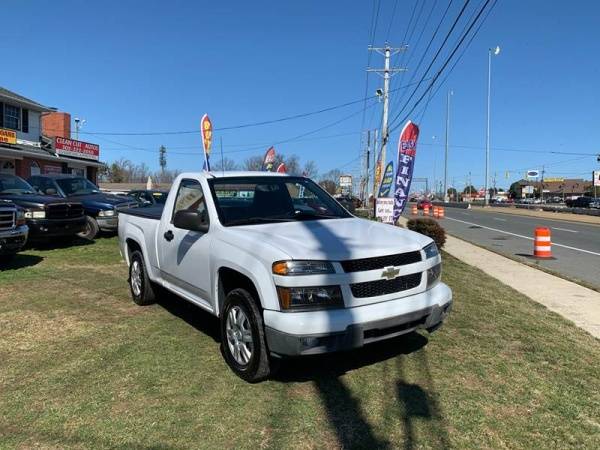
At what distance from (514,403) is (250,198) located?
10.2ft

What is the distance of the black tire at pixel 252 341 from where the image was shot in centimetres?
430

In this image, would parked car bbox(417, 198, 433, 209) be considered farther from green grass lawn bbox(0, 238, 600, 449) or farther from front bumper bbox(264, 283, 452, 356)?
front bumper bbox(264, 283, 452, 356)

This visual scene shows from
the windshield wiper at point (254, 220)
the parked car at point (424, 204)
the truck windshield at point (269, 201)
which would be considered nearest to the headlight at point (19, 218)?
the truck windshield at point (269, 201)

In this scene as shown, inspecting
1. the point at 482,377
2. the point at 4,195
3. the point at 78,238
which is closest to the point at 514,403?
the point at 482,377

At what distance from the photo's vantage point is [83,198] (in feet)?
48.9

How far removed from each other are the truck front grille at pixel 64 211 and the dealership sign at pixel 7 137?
624 inches

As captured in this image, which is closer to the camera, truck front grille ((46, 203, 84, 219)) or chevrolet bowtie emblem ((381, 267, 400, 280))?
chevrolet bowtie emblem ((381, 267, 400, 280))

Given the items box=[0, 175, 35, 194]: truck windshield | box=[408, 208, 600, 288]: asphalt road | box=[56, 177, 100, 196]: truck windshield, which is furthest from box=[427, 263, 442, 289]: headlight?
box=[56, 177, 100, 196]: truck windshield

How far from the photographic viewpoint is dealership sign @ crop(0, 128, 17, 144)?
25.6 metres

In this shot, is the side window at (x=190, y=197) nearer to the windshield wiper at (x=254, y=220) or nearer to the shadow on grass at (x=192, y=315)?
the windshield wiper at (x=254, y=220)

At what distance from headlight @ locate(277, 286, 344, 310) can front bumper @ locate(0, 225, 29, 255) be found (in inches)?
285

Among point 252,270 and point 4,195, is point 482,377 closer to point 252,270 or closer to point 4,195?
point 252,270

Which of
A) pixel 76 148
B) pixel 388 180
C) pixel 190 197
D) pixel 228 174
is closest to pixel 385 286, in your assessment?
pixel 228 174

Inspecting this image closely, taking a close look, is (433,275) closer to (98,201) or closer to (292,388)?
(292,388)
